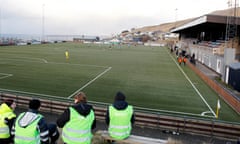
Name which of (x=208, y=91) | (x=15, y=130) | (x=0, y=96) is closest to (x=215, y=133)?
(x=15, y=130)

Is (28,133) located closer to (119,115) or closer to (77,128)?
(77,128)

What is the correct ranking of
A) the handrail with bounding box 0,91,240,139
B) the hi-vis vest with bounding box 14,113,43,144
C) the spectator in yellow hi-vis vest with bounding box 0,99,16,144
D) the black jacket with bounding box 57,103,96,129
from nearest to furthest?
the hi-vis vest with bounding box 14,113,43,144, the black jacket with bounding box 57,103,96,129, the spectator in yellow hi-vis vest with bounding box 0,99,16,144, the handrail with bounding box 0,91,240,139

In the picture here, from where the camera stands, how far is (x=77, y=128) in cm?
531

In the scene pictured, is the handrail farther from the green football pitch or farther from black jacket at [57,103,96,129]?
black jacket at [57,103,96,129]

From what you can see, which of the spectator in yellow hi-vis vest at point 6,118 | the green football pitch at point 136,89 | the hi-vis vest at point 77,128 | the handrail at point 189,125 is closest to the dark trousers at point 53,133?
the hi-vis vest at point 77,128

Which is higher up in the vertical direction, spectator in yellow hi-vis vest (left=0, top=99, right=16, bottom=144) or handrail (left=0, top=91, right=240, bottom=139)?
spectator in yellow hi-vis vest (left=0, top=99, right=16, bottom=144)

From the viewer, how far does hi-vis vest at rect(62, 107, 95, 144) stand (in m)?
5.24

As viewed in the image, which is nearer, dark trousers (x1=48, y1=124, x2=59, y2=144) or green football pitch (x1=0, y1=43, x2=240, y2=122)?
dark trousers (x1=48, y1=124, x2=59, y2=144)

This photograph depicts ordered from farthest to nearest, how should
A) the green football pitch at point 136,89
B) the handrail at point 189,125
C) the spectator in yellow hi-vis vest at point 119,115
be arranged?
the green football pitch at point 136,89 → the handrail at point 189,125 → the spectator in yellow hi-vis vest at point 119,115

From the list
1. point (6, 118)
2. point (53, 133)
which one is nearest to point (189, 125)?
point (53, 133)

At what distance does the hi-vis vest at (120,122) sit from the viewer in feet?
20.6

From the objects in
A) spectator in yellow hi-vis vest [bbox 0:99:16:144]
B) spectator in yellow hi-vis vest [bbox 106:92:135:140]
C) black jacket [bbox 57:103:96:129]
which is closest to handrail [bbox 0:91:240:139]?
spectator in yellow hi-vis vest [bbox 106:92:135:140]

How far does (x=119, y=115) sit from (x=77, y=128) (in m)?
1.38

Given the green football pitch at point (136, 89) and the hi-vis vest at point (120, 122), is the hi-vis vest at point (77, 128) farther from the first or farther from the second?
the green football pitch at point (136, 89)
